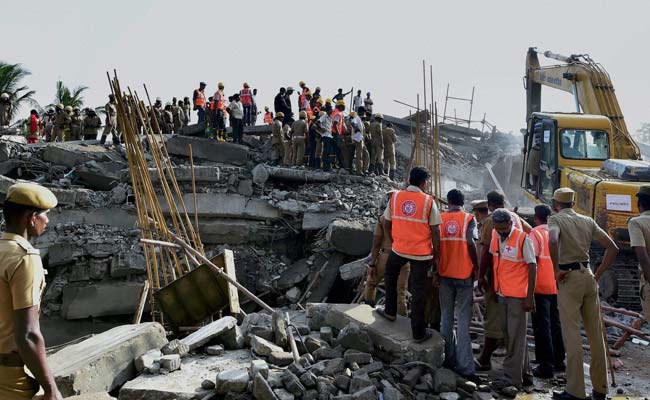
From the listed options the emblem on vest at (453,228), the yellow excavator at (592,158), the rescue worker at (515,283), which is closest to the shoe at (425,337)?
the rescue worker at (515,283)

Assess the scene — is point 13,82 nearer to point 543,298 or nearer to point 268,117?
point 268,117

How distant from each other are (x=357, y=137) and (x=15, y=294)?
1090cm

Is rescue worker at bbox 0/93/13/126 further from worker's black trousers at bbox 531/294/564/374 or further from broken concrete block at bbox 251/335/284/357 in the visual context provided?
worker's black trousers at bbox 531/294/564/374

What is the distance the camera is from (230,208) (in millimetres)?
11961

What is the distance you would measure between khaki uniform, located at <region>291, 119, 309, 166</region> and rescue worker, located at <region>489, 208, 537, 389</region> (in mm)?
8785

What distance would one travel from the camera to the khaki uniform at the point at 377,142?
1353 cm

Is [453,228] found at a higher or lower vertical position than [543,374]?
higher

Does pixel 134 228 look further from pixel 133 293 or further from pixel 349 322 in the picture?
pixel 349 322

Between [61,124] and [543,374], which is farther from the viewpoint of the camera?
[61,124]

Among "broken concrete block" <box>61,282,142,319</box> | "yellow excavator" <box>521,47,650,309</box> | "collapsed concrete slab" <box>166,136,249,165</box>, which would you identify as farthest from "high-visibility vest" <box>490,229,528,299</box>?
"collapsed concrete slab" <box>166,136,249,165</box>

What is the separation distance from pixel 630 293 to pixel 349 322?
5.19 metres

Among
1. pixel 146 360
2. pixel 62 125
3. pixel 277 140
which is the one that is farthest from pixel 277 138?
pixel 146 360

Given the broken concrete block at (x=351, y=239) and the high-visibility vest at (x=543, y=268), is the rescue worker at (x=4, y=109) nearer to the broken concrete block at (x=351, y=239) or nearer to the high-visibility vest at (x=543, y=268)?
the broken concrete block at (x=351, y=239)

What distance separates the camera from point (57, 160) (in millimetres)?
13508
